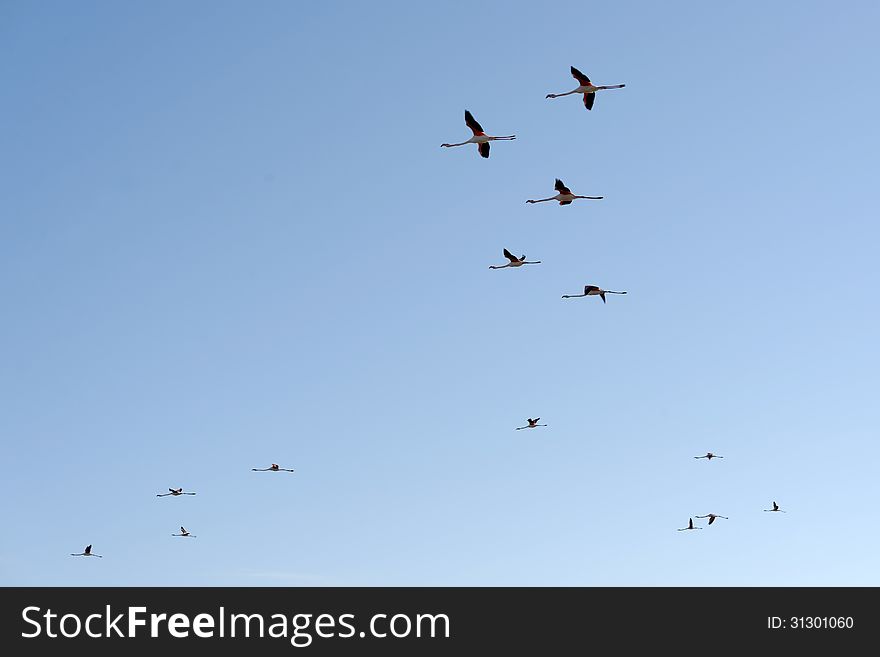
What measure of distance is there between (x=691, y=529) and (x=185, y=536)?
57609 mm

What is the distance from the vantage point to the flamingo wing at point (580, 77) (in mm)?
96938

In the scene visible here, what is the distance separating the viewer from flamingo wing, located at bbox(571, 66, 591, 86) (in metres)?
96.9

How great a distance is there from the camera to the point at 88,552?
502 ft

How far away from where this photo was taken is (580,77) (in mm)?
97125
